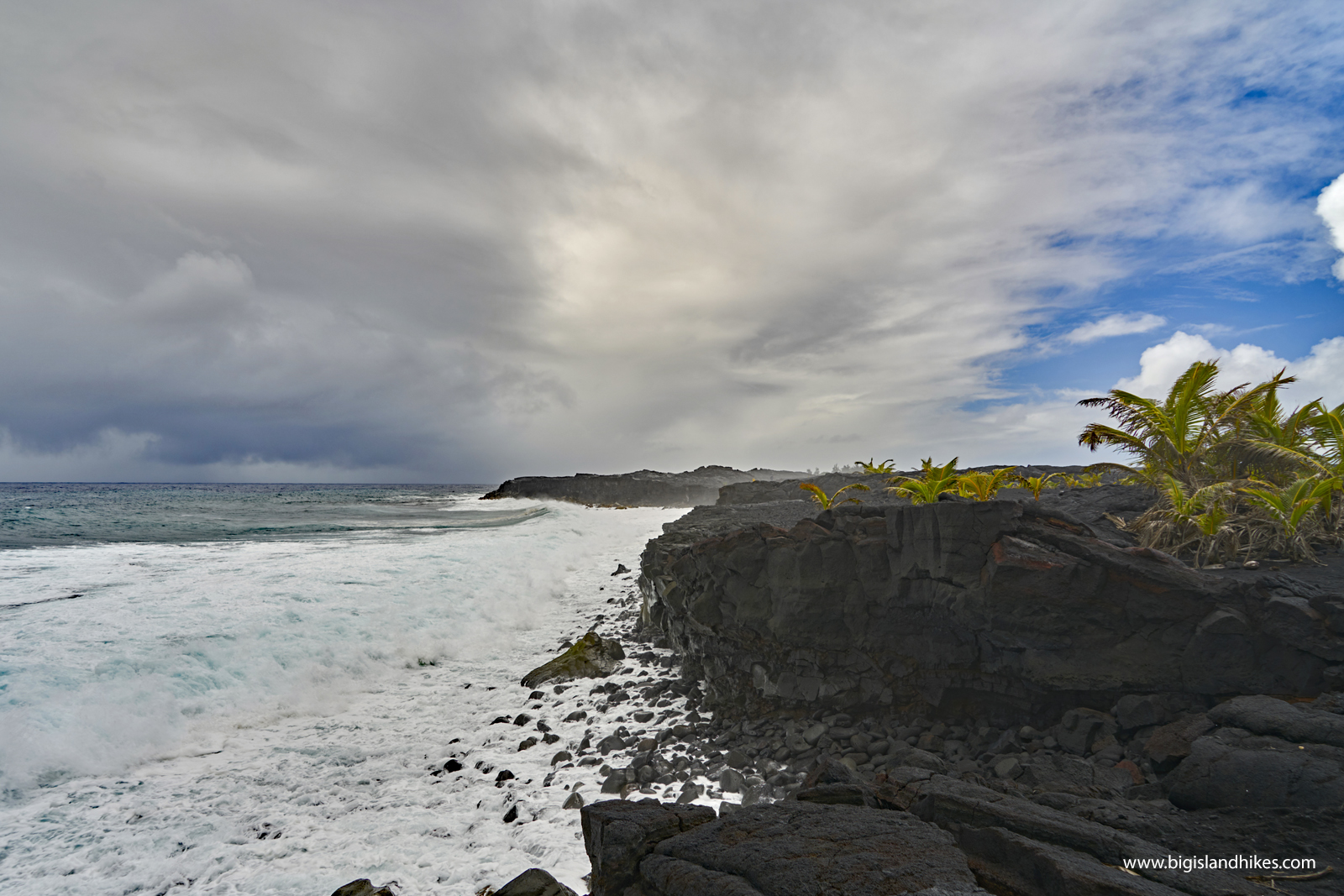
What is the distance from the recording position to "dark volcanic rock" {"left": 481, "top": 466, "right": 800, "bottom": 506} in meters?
67.1

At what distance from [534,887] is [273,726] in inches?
256

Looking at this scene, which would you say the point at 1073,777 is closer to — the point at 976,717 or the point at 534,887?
the point at 976,717

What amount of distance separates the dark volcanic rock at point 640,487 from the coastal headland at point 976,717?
4951 centimetres

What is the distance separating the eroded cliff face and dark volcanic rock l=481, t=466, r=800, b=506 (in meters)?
49.4

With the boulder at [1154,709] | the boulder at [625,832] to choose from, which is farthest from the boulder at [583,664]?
the boulder at [1154,709]

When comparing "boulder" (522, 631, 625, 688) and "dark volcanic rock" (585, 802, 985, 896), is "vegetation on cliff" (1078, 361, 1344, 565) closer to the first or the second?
"dark volcanic rock" (585, 802, 985, 896)

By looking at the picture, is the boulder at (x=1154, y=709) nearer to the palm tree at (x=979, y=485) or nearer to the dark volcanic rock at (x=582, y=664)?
the palm tree at (x=979, y=485)

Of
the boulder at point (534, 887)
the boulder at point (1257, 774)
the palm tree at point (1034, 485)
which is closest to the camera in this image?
the boulder at point (1257, 774)

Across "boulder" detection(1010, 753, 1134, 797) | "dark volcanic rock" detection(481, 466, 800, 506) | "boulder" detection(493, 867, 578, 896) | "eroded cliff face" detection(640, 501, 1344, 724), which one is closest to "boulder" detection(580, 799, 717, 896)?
"boulder" detection(493, 867, 578, 896)

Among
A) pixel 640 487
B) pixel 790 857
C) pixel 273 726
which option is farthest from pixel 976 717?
pixel 640 487

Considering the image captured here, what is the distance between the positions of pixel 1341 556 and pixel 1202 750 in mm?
4535

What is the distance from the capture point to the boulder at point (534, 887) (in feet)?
14.4

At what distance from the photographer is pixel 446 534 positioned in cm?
2744

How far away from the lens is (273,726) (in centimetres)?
837
